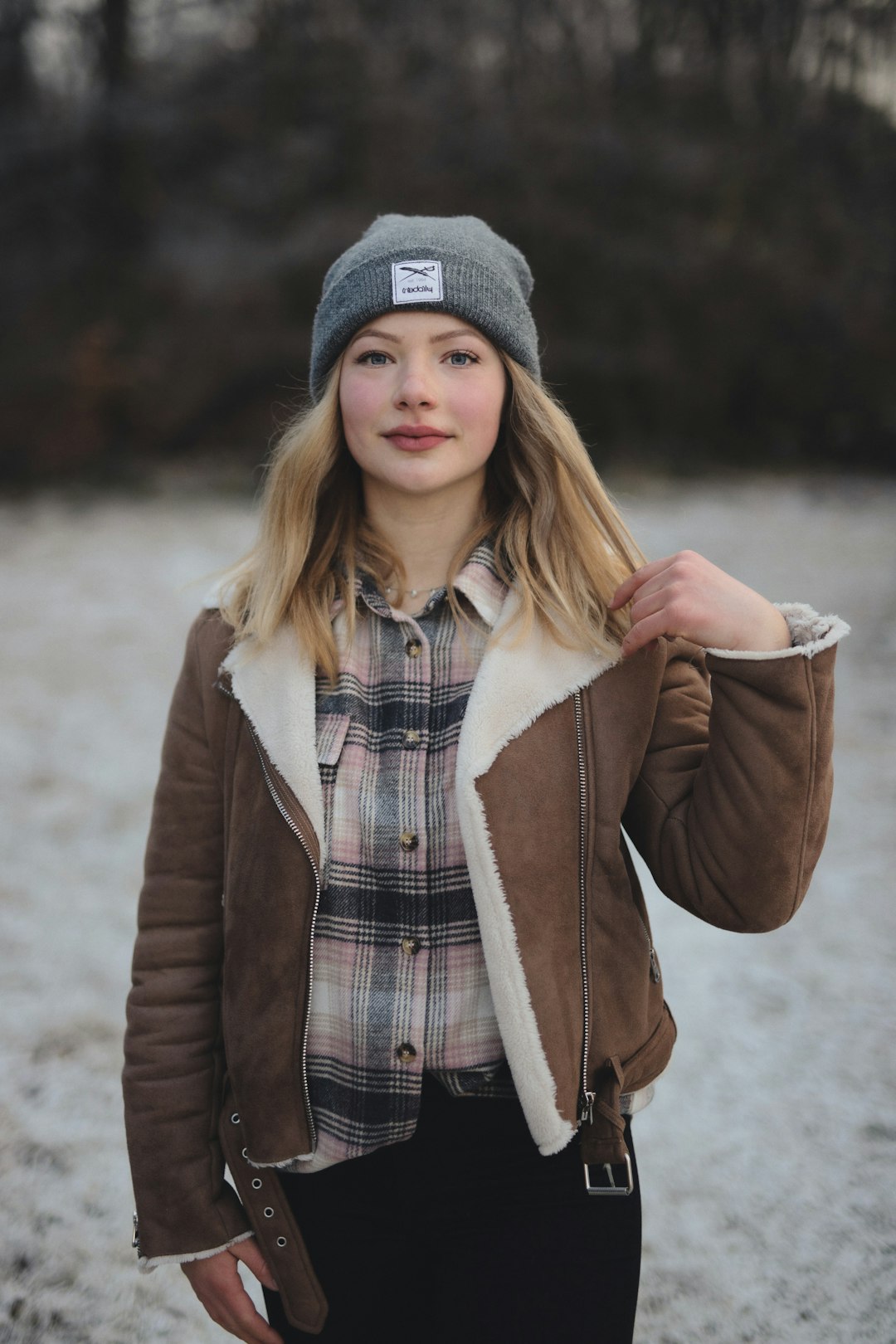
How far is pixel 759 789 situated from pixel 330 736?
0.55 m

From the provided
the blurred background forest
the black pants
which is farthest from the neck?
the blurred background forest

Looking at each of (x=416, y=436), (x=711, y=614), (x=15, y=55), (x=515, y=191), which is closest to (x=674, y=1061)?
(x=711, y=614)

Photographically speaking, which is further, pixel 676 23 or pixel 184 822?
pixel 676 23

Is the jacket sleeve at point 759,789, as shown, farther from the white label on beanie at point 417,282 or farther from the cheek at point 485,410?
the white label on beanie at point 417,282

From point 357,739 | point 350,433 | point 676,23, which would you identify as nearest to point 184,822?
point 357,739

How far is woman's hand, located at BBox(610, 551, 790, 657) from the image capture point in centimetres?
122

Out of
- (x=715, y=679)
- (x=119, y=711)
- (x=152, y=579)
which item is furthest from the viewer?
(x=152, y=579)

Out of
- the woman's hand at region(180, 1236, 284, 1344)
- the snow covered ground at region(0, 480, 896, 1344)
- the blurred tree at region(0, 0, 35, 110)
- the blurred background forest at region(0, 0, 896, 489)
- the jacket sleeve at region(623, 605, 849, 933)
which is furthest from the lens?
the blurred background forest at region(0, 0, 896, 489)

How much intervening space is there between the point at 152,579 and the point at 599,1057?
697 cm

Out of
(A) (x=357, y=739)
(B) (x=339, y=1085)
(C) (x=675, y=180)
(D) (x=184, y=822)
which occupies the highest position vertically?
(C) (x=675, y=180)

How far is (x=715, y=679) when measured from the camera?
1.24 metres

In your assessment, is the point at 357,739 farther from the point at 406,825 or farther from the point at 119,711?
the point at 119,711

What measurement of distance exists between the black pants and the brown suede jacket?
5 centimetres

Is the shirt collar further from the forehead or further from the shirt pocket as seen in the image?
the forehead
